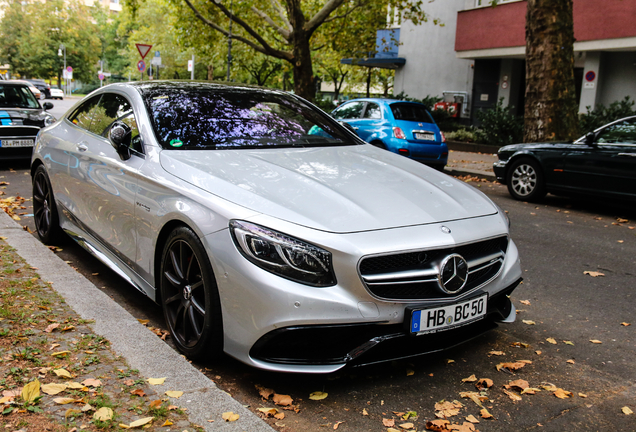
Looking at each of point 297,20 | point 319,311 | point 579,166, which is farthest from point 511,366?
point 297,20

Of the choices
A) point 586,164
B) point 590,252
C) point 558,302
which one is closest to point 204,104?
point 558,302

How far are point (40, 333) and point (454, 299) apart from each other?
221 centimetres

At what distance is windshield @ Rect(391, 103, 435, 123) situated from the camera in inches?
508

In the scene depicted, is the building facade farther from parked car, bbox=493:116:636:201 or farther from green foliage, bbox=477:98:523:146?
parked car, bbox=493:116:636:201

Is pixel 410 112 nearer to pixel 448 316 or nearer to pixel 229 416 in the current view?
pixel 448 316

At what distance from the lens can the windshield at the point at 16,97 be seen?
11.6 meters

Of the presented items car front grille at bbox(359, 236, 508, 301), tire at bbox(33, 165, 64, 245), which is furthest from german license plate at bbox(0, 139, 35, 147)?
car front grille at bbox(359, 236, 508, 301)

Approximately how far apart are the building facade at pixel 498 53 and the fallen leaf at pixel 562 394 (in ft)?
54.6

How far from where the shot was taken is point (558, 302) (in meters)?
4.69

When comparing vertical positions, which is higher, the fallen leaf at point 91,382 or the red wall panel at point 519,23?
the red wall panel at point 519,23

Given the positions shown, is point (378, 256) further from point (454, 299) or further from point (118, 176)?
point (118, 176)

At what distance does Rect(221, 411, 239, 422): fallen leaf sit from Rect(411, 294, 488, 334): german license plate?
35.8 inches

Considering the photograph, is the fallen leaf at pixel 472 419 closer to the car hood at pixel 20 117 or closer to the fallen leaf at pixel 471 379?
the fallen leaf at pixel 471 379

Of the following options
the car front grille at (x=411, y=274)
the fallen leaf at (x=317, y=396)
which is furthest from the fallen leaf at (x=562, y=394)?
the fallen leaf at (x=317, y=396)
